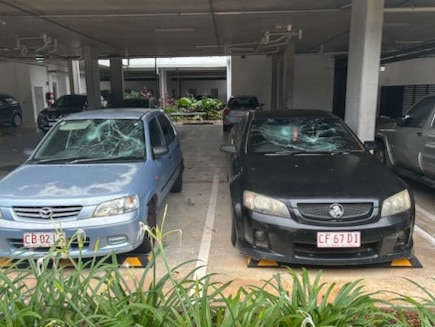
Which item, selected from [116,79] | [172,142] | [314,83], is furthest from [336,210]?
[314,83]

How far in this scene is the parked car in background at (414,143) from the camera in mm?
5754

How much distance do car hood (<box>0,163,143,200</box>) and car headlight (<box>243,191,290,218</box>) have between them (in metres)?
1.13

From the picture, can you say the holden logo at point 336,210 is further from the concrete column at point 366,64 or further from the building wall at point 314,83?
the building wall at point 314,83

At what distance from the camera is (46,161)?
177 inches

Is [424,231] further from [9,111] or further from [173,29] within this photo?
[9,111]

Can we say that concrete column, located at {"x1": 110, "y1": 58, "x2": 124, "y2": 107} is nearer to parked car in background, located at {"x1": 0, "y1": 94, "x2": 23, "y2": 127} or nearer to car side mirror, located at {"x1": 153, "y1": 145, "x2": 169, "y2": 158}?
parked car in background, located at {"x1": 0, "y1": 94, "x2": 23, "y2": 127}

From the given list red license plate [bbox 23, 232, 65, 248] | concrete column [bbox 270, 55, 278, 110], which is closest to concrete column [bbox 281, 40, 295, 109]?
concrete column [bbox 270, 55, 278, 110]

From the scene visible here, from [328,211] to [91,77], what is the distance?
13958 mm

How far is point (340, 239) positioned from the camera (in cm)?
333

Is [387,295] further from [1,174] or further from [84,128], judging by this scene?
[1,174]

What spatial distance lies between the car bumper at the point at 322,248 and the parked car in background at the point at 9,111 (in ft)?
55.1

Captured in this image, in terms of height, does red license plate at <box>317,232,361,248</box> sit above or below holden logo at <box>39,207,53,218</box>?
below

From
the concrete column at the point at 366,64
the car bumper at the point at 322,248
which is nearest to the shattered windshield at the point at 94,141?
the car bumper at the point at 322,248

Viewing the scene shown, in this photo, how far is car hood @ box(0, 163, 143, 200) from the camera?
3.63 meters
